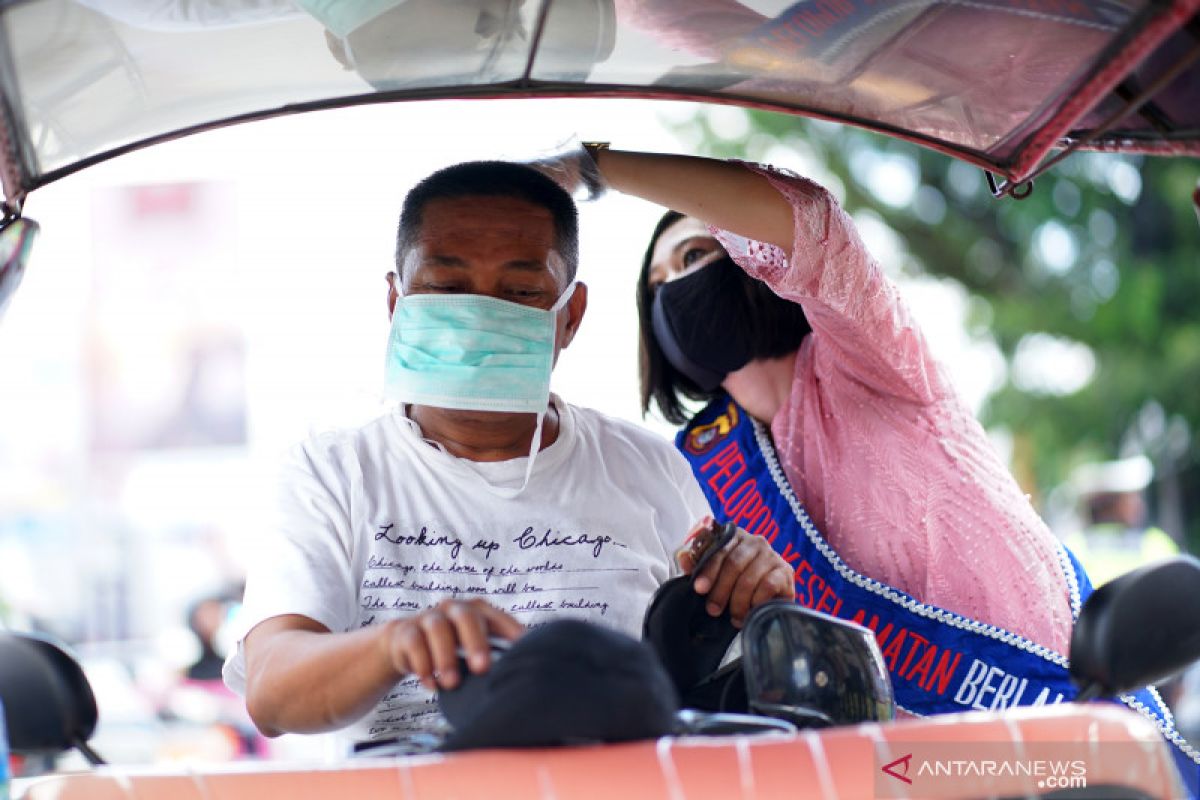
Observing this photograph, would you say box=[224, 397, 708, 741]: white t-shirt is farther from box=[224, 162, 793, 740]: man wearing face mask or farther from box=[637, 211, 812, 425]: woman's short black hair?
box=[637, 211, 812, 425]: woman's short black hair

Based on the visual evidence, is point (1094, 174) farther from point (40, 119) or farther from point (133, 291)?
point (133, 291)

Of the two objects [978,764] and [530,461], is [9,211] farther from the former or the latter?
[978,764]

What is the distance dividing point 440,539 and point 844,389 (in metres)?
1.20

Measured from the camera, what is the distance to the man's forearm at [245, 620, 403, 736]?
6.31 feet

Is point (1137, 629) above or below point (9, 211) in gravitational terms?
below

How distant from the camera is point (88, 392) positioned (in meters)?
17.4

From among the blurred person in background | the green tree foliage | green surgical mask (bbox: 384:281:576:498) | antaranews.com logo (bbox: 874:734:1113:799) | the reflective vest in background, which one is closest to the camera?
antaranews.com logo (bbox: 874:734:1113:799)

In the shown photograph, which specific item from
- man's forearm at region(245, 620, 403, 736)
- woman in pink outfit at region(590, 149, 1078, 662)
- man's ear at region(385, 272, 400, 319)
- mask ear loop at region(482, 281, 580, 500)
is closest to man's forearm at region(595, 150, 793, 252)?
woman in pink outfit at region(590, 149, 1078, 662)

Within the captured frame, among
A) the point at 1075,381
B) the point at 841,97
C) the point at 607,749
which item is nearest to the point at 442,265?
the point at 841,97

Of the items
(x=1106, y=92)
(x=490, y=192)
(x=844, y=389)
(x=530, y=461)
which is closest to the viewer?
(x=1106, y=92)

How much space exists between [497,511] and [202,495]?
14975 mm

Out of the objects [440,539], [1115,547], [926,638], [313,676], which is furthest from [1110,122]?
[1115,547]

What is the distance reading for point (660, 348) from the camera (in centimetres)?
371

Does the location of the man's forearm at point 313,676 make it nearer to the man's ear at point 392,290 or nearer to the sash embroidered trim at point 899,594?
the man's ear at point 392,290
